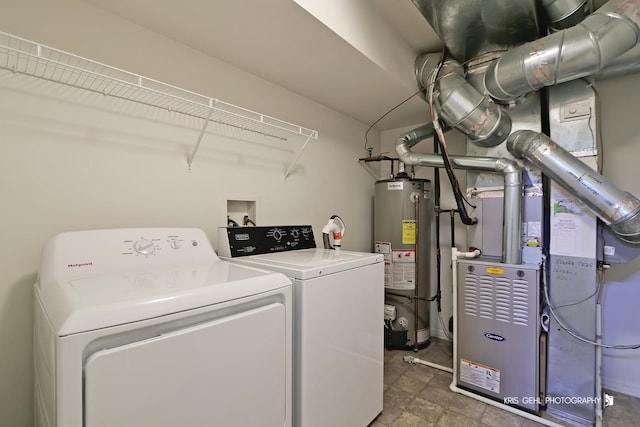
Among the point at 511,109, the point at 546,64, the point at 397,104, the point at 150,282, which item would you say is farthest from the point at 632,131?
the point at 150,282

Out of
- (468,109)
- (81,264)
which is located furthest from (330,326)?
(468,109)

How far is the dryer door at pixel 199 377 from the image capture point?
2.30ft

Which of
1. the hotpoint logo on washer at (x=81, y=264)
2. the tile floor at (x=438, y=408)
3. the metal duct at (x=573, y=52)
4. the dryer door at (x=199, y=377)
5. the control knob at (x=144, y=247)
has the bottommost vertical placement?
the tile floor at (x=438, y=408)

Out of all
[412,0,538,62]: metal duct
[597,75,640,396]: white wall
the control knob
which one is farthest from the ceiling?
[597,75,640,396]: white wall

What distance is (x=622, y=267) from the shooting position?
6.72 feet

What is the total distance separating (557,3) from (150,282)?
242cm

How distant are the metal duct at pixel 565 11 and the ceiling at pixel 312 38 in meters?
0.66

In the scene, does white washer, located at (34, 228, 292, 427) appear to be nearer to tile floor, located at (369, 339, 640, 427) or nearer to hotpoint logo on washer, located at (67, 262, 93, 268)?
hotpoint logo on washer, located at (67, 262, 93, 268)

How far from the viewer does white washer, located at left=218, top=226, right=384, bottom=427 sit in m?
1.23

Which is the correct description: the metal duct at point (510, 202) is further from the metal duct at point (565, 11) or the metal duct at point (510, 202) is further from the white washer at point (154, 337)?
the white washer at point (154, 337)

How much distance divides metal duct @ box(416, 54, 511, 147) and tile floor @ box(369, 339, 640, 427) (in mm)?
1824

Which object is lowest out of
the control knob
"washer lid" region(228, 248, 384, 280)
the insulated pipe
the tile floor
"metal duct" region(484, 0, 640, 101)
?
the tile floor

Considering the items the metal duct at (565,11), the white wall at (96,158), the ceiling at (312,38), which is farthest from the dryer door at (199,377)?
the metal duct at (565,11)

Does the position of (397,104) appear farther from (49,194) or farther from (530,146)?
(49,194)
